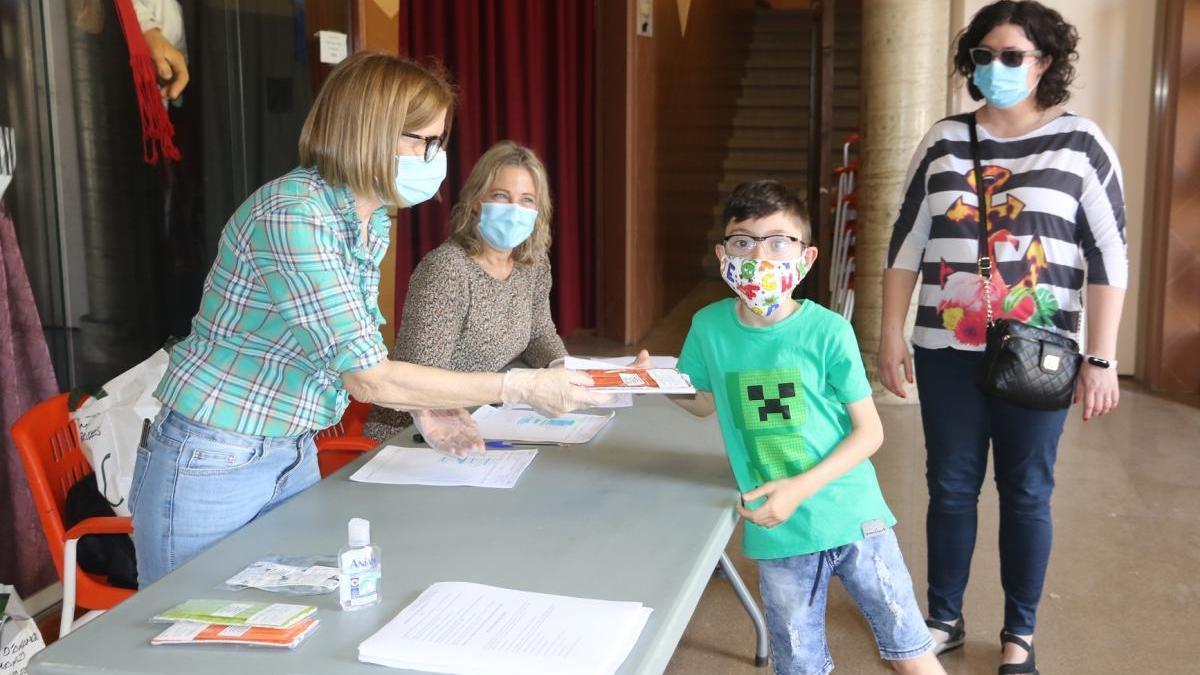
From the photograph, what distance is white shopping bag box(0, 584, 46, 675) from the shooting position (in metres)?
1.94

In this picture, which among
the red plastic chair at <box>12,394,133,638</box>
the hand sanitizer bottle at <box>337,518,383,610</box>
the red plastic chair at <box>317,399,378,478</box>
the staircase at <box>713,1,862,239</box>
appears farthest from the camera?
the staircase at <box>713,1,862,239</box>

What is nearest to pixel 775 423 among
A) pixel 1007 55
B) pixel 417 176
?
pixel 417 176

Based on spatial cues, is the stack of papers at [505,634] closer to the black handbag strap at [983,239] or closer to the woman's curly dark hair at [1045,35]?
the black handbag strap at [983,239]

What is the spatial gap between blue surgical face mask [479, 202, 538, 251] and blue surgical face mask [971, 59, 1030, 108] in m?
1.05

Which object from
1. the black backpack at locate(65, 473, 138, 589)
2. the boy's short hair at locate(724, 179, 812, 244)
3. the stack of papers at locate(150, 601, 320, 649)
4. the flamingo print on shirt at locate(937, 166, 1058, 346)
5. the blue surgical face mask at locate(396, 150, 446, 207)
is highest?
the blue surgical face mask at locate(396, 150, 446, 207)

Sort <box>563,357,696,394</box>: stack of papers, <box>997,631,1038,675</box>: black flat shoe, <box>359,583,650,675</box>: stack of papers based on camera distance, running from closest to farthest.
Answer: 1. <box>359,583,650,675</box>: stack of papers
2. <box>563,357,696,394</box>: stack of papers
3. <box>997,631,1038,675</box>: black flat shoe

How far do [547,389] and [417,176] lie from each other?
37 centimetres

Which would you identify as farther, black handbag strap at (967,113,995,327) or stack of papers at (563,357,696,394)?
black handbag strap at (967,113,995,327)

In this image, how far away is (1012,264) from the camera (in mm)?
2244

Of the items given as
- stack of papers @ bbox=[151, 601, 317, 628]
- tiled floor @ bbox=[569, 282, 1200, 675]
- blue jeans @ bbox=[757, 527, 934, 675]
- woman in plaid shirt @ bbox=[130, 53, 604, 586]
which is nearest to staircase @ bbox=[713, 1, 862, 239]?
tiled floor @ bbox=[569, 282, 1200, 675]

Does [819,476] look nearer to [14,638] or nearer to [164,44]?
[14,638]

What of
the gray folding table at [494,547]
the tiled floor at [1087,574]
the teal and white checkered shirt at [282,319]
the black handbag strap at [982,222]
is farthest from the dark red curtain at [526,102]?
the teal and white checkered shirt at [282,319]

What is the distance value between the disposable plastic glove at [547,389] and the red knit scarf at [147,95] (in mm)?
1901

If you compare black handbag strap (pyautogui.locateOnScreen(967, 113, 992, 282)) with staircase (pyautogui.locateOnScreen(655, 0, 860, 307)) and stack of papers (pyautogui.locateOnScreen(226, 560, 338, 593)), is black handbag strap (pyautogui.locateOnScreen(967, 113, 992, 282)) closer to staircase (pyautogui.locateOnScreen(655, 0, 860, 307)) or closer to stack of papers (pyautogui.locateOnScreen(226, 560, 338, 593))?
stack of papers (pyautogui.locateOnScreen(226, 560, 338, 593))
